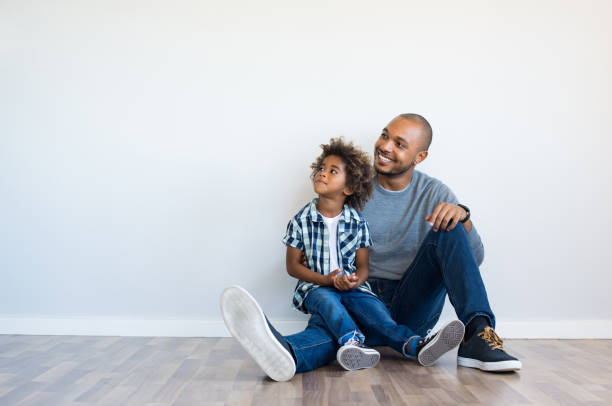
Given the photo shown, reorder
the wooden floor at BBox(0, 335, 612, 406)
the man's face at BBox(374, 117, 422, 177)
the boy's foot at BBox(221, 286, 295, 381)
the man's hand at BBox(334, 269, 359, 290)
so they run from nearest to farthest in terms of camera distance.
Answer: the wooden floor at BBox(0, 335, 612, 406), the boy's foot at BBox(221, 286, 295, 381), the man's hand at BBox(334, 269, 359, 290), the man's face at BBox(374, 117, 422, 177)

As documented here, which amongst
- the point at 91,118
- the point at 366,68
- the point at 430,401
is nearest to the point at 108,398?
the point at 430,401

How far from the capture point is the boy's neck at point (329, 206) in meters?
2.24

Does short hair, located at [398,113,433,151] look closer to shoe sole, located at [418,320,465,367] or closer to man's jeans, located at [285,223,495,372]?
man's jeans, located at [285,223,495,372]

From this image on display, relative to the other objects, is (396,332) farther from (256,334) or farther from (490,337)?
(256,334)

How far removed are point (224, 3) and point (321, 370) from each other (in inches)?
65.2

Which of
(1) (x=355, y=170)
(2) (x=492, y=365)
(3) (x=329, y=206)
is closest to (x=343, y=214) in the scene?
(3) (x=329, y=206)

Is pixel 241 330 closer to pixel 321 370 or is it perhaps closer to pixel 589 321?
pixel 321 370

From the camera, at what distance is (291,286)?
100 inches

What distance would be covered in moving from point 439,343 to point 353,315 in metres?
0.39

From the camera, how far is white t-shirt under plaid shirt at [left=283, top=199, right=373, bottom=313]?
7.14ft

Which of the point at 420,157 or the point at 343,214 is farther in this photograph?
the point at 420,157

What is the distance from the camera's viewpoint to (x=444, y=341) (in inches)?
69.9

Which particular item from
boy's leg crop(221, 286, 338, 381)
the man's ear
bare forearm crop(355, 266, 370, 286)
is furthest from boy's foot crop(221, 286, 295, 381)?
the man's ear

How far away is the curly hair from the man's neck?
128 mm
